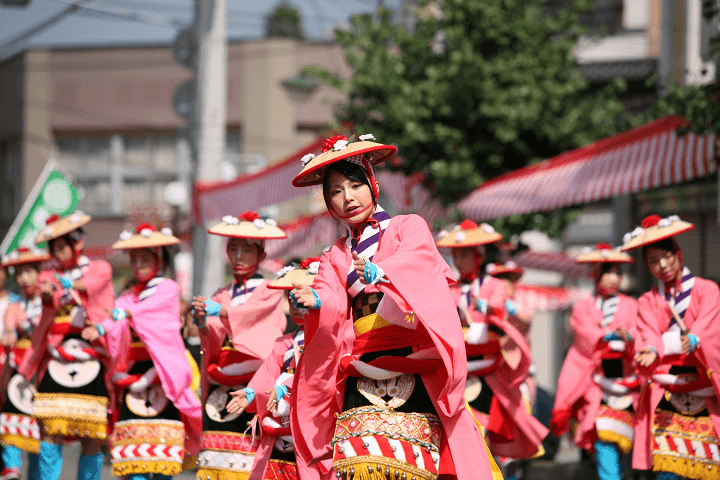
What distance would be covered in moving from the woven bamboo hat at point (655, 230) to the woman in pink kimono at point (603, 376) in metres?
0.96

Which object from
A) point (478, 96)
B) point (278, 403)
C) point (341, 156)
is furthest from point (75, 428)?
point (478, 96)

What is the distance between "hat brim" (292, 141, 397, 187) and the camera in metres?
3.91

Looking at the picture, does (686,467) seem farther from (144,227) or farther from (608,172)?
(144,227)

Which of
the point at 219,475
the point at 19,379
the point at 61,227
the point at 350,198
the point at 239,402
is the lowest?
the point at 219,475

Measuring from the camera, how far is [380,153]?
4246 millimetres

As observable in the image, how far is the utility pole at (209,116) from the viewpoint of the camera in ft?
40.8

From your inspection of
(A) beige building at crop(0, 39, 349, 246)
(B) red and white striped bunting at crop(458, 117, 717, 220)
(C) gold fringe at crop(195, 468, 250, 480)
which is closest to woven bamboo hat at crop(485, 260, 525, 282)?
(B) red and white striped bunting at crop(458, 117, 717, 220)

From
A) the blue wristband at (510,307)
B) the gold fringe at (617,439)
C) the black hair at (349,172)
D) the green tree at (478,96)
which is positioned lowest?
the gold fringe at (617,439)

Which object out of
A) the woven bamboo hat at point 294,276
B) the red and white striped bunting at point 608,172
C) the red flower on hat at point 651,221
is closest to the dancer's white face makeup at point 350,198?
the woven bamboo hat at point 294,276

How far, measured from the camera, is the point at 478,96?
11.9 m

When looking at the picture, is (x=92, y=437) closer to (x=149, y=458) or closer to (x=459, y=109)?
(x=149, y=458)

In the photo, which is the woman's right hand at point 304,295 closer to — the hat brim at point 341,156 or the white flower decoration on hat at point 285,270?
the hat brim at point 341,156

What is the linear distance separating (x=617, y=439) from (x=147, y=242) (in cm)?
400

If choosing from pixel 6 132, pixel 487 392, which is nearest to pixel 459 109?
pixel 487 392
